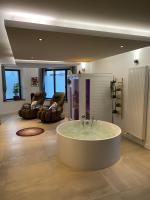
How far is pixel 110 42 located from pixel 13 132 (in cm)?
415

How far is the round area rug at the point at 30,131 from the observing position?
5.30 m

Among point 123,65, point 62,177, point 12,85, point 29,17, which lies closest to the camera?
point 29,17

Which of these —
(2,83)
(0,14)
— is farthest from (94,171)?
(2,83)

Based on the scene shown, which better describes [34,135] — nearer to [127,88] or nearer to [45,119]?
[45,119]

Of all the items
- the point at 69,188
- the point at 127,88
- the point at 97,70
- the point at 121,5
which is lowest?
the point at 69,188

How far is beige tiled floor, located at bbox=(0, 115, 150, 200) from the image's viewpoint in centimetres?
254

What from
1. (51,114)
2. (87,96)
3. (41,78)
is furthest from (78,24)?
(41,78)

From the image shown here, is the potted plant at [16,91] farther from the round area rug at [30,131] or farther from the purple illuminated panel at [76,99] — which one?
the purple illuminated panel at [76,99]

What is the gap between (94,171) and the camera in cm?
318

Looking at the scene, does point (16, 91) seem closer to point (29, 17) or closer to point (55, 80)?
point (55, 80)

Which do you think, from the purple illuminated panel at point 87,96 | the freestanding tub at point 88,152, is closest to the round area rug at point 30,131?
the purple illuminated panel at point 87,96

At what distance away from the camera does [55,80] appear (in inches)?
368

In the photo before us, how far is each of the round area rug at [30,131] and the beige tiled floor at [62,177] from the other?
96 centimetres

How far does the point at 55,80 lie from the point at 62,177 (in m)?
6.89
